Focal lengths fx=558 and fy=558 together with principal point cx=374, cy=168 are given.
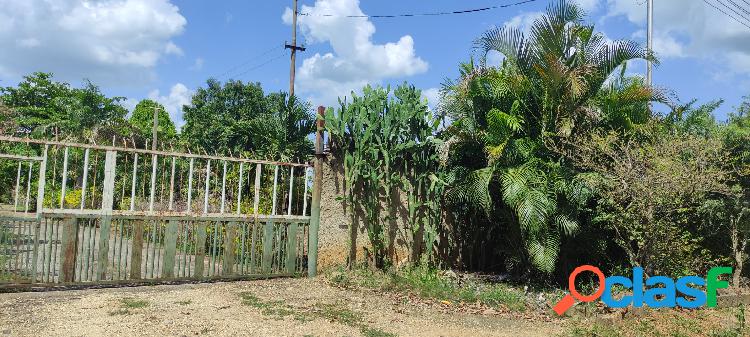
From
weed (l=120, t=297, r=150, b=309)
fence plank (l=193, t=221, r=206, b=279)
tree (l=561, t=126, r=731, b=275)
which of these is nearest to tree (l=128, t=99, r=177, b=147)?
fence plank (l=193, t=221, r=206, b=279)

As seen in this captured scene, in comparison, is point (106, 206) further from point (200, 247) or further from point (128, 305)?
point (128, 305)

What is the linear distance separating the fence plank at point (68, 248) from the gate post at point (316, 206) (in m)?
3.37

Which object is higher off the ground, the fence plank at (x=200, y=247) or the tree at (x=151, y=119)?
the tree at (x=151, y=119)

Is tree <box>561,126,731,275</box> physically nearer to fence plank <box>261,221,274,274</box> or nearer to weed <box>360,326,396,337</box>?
→ weed <box>360,326,396,337</box>

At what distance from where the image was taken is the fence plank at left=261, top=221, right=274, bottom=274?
8.61 m

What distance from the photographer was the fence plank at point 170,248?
7.75 meters

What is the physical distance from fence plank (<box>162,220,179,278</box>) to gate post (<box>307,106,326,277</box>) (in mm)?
2128

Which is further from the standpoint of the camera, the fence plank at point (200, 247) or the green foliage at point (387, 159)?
the green foliage at point (387, 159)

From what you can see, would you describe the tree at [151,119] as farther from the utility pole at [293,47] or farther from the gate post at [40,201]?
the gate post at [40,201]

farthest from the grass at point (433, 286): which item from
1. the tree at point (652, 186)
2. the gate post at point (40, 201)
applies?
the gate post at point (40, 201)

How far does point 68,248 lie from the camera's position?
7.04 meters

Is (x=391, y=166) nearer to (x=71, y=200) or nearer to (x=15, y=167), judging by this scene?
(x=71, y=200)

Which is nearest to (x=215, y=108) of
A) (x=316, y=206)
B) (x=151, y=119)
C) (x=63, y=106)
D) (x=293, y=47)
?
(x=293, y=47)

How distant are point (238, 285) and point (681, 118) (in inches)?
309
